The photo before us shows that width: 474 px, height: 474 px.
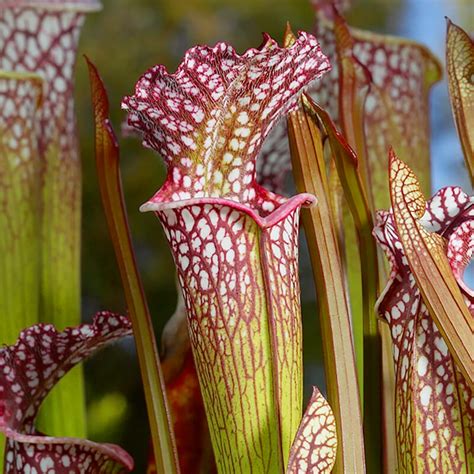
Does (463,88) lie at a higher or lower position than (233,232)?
higher

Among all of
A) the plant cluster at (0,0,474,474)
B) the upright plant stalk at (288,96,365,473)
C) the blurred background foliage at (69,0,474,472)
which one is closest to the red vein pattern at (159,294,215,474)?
the plant cluster at (0,0,474,474)

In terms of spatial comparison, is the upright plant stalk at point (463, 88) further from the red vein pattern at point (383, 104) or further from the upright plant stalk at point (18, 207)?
the upright plant stalk at point (18, 207)

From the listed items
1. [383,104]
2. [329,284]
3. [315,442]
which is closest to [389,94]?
[383,104]

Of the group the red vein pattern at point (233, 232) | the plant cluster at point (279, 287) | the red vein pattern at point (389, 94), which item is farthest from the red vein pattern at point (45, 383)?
the red vein pattern at point (389, 94)

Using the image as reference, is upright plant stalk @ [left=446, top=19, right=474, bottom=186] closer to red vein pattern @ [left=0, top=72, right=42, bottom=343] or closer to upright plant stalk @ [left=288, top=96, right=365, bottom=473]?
upright plant stalk @ [left=288, top=96, right=365, bottom=473]

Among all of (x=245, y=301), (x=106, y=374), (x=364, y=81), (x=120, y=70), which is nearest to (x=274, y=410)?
(x=245, y=301)

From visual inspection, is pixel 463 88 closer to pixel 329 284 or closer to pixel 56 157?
pixel 329 284

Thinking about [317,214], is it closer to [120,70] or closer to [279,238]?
[279,238]
